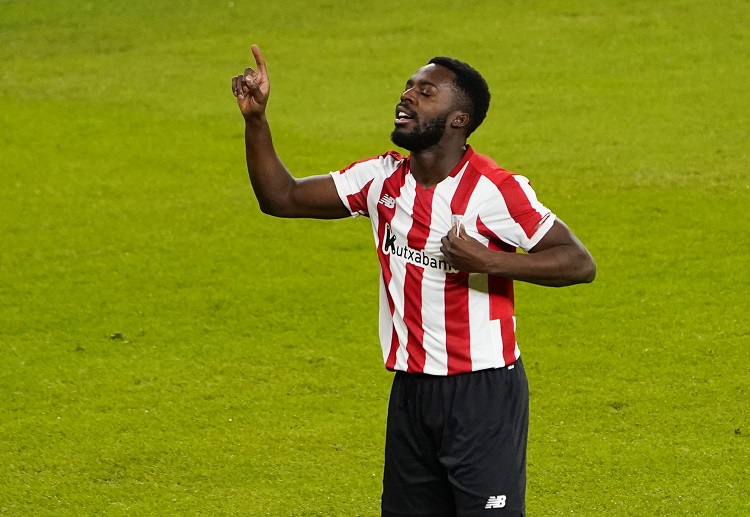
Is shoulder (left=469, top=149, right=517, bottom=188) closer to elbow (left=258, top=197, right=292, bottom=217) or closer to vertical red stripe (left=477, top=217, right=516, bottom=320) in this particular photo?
vertical red stripe (left=477, top=217, right=516, bottom=320)

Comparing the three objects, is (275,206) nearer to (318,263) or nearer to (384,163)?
(384,163)

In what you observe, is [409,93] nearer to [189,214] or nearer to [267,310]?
[267,310]

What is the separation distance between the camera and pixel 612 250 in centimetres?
938

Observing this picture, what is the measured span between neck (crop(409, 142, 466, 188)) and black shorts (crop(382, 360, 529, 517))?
2.17 feet

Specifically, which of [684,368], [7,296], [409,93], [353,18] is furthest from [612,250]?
[353,18]

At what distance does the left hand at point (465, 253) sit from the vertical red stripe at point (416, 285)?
8.5 inches

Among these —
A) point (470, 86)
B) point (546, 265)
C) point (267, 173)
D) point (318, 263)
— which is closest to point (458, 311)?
point (546, 265)

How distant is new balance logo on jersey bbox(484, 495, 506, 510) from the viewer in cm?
419

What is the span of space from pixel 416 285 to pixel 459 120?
0.57 m

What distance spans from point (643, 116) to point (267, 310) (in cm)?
594

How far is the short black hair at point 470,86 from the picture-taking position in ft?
13.9

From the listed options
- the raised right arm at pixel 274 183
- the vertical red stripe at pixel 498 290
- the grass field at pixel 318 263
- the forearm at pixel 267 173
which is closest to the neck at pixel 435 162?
the vertical red stripe at pixel 498 290

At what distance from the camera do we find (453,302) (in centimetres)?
422

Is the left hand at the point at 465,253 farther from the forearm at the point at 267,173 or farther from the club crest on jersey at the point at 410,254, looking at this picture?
the forearm at the point at 267,173
